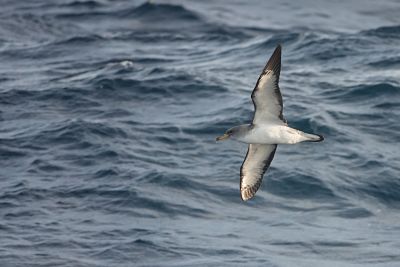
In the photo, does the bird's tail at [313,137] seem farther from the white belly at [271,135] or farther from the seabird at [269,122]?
the white belly at [271,135]

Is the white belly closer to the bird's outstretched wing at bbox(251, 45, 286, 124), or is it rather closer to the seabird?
the seabird

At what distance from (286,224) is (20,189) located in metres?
5.51

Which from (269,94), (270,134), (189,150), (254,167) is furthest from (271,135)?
(189,150)

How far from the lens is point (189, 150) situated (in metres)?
23.0

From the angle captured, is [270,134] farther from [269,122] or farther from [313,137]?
[313,137]

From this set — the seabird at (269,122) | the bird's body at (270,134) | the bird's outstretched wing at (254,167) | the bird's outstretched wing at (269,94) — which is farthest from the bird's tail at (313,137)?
the bird's outstretched wing at (254,167)

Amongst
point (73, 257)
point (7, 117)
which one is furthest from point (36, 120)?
point (73, 257)

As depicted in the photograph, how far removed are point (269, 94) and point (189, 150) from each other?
839 centimetres

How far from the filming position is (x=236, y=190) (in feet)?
70.0

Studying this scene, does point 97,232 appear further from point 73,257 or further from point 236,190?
point 236,190

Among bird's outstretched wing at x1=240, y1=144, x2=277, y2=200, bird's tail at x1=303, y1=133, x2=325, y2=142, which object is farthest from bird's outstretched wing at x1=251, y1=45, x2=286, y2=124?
bird's outstretched wing at x1=240, y1=144, x2=277, y2=200

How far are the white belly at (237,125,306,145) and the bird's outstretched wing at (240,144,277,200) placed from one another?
2.59 ft

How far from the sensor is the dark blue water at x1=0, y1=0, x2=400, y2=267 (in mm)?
19750

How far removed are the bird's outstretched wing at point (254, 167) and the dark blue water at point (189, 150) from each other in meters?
3.29
